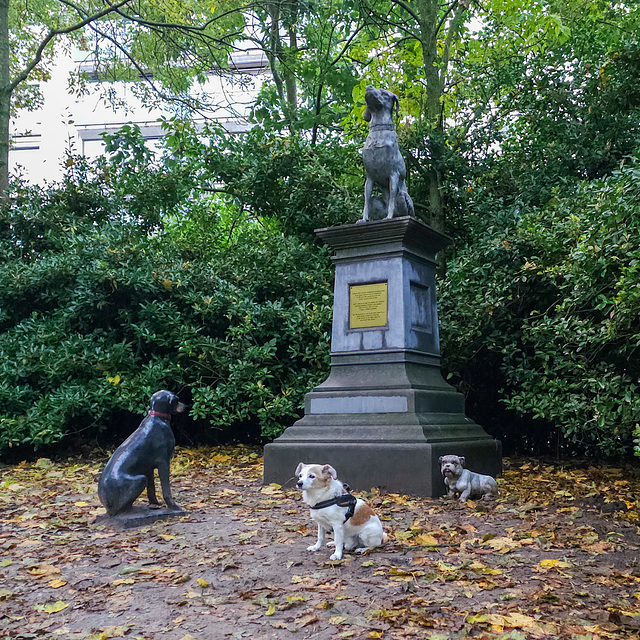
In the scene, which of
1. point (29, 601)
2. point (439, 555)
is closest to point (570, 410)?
point (439, 555)

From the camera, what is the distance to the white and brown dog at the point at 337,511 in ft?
15.4

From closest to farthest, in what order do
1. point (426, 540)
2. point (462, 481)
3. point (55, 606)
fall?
point (55, 606) < point (426, 540) < point (462, 481)

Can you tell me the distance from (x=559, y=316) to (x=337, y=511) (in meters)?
5.52

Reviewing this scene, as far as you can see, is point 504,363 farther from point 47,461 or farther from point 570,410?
point 47,461

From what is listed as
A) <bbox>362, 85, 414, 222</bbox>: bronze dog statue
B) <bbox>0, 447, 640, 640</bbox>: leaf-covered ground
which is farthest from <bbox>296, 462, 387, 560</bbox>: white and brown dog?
<bbox>362, 85, 414, 222</bbox>: bronze dog statue

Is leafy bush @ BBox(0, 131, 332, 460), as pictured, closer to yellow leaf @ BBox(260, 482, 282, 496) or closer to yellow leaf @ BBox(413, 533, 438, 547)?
yellow leaf @ BBox(260, 482, 282, 496)

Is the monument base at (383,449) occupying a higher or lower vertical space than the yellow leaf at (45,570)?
higher

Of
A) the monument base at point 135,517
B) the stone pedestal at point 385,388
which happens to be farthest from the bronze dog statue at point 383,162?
the monument base at point 135,517

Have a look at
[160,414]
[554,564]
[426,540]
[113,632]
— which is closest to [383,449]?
[426,540]

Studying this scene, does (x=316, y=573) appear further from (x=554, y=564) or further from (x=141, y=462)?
(x=141, y=462)

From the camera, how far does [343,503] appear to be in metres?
4.73

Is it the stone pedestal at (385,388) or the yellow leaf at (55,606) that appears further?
the stone pedestal at (385,388)

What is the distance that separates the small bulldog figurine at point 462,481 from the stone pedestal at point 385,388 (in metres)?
0.25

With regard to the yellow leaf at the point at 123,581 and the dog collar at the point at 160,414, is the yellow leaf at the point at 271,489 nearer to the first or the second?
the dog collar at the point at 160,414
